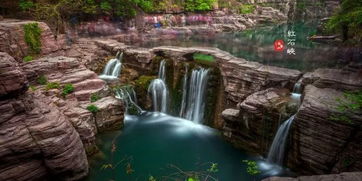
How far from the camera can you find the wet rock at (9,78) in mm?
7664

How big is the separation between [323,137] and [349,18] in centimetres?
544

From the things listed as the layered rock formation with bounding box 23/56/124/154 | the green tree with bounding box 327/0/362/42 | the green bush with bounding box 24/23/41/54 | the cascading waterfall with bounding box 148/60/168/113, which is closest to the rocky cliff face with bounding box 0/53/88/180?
the layered rock formation with bounding box 23/56/124/154

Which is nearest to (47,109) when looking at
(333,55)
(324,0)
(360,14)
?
(360,14)

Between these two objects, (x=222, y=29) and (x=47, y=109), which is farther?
(x=222, y=29)

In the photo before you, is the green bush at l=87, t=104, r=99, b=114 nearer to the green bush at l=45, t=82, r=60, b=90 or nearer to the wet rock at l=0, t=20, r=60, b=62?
the green bush at l=45, t=82, r=60, b=90

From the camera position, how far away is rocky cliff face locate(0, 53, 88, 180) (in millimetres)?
7766

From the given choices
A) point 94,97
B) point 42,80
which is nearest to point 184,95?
point 94,97

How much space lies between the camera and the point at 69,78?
521 inches

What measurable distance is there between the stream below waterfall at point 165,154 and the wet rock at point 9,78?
153 inches

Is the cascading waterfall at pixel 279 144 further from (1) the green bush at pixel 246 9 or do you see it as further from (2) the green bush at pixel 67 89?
(1) the green bush at pixel 246 9

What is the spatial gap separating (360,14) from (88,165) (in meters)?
11.4

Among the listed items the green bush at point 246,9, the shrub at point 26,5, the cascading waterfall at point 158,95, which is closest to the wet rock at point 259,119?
the cascading waterfall at point 158,95

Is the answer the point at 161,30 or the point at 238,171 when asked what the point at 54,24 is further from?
the point at 238,171

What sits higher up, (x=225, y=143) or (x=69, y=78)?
(x=69, y=78)
